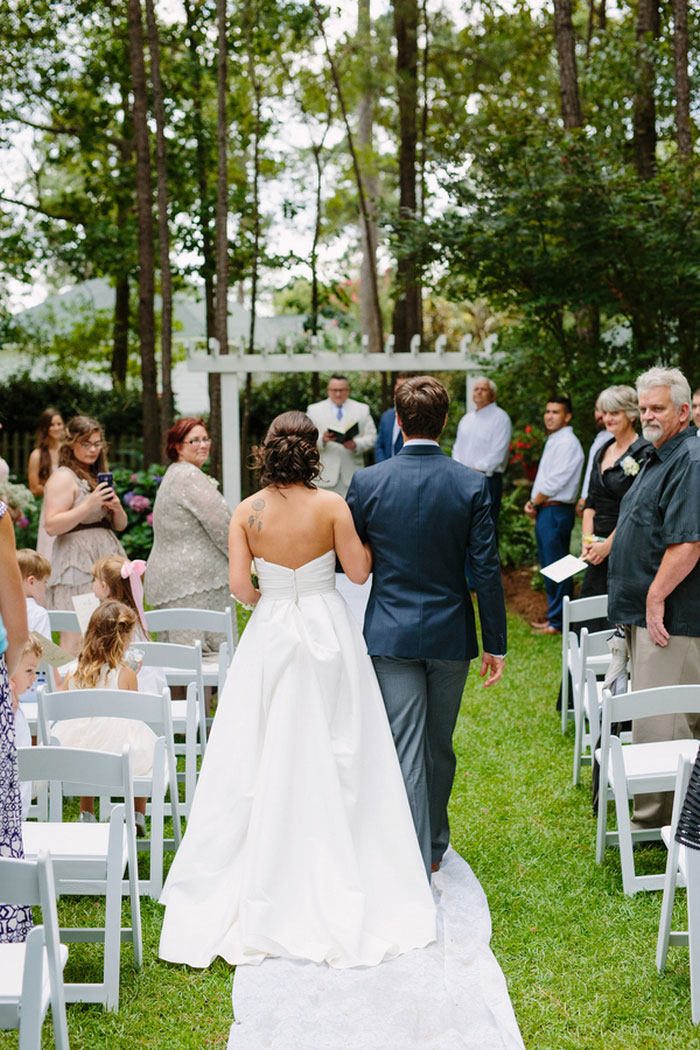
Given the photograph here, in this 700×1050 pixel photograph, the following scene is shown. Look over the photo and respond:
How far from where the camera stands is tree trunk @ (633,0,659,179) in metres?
12.1

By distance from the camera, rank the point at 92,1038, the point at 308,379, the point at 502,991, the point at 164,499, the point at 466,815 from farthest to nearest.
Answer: the point at 308,379 < the point at 164,499 < the point at 466,815 < the point at 502,991 < the point at 92,1038

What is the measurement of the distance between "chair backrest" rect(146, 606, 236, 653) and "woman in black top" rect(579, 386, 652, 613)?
212 centimetres

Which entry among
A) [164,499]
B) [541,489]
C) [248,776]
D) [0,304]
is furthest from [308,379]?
[248,776]

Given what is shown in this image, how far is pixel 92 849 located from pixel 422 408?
1.99 meters

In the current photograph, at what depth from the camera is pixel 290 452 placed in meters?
3.96

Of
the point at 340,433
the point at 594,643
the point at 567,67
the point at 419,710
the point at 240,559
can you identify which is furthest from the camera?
the point at 340,433

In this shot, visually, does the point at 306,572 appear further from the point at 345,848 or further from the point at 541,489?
the point at 541,489

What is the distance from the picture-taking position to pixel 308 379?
17.6 metres

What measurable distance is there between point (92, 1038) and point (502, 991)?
52.1 inches

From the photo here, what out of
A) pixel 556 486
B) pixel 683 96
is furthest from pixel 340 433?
pixel 683 96

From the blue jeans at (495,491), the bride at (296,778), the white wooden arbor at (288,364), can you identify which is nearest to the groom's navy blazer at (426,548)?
the bride at (296,778)

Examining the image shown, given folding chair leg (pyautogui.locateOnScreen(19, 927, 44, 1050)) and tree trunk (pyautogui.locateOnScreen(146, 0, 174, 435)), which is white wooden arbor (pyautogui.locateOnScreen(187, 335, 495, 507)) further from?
folding chair leg (pyautogui.locateOnScreen(19, 927, 44, 1050))

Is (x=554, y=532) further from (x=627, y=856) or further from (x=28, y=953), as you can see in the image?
(x=28, y=953)

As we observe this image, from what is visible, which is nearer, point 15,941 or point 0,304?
point 15,941
